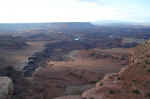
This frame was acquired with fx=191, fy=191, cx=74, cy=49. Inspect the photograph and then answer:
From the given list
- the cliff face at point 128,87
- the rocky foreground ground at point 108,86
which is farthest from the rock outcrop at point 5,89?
the cliff face at point 128,87

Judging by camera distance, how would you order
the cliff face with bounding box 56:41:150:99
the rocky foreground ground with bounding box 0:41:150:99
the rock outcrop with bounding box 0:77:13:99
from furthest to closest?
the rock outcrop with bounding box 0:77:13:99, the rocky foreground ground with bounding box 0:41:150:99, the cliff face with bounding box 56:41:150:99

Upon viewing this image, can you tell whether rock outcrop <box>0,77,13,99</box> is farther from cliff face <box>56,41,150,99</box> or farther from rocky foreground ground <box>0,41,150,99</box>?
cliff face <box>56,41,150,99</box>

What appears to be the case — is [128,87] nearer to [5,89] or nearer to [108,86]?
[108,86]

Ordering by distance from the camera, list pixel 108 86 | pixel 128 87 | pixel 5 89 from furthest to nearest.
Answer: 1. pixel 5 89
2. pixel 108 86
3. pixel 128 87

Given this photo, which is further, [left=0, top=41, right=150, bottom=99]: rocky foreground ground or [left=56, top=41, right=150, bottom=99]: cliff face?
[left=0, top=41, right=150, bottom=99]: rocky foreground ground

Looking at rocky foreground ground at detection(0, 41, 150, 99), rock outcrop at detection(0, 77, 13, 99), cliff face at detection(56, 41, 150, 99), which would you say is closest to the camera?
cliff face at detection(56, 41, 150, 99)

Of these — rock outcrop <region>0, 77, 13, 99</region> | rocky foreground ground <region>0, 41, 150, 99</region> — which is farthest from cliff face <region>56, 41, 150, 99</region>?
rock outcrop <region>0, 77, 13, 99</region>

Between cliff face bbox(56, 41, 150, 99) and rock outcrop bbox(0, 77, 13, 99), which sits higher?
cliff face bbox(56, 41, 150, 99)

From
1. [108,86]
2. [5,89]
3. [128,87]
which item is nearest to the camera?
[128,87]

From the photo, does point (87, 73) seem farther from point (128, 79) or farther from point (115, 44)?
point (115, 44)

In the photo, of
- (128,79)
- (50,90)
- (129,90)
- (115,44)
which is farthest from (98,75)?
(115,44)

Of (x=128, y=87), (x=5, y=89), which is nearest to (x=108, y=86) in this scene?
(x=128, y=87)

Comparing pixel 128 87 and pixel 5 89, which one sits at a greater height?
pixel 128 87
